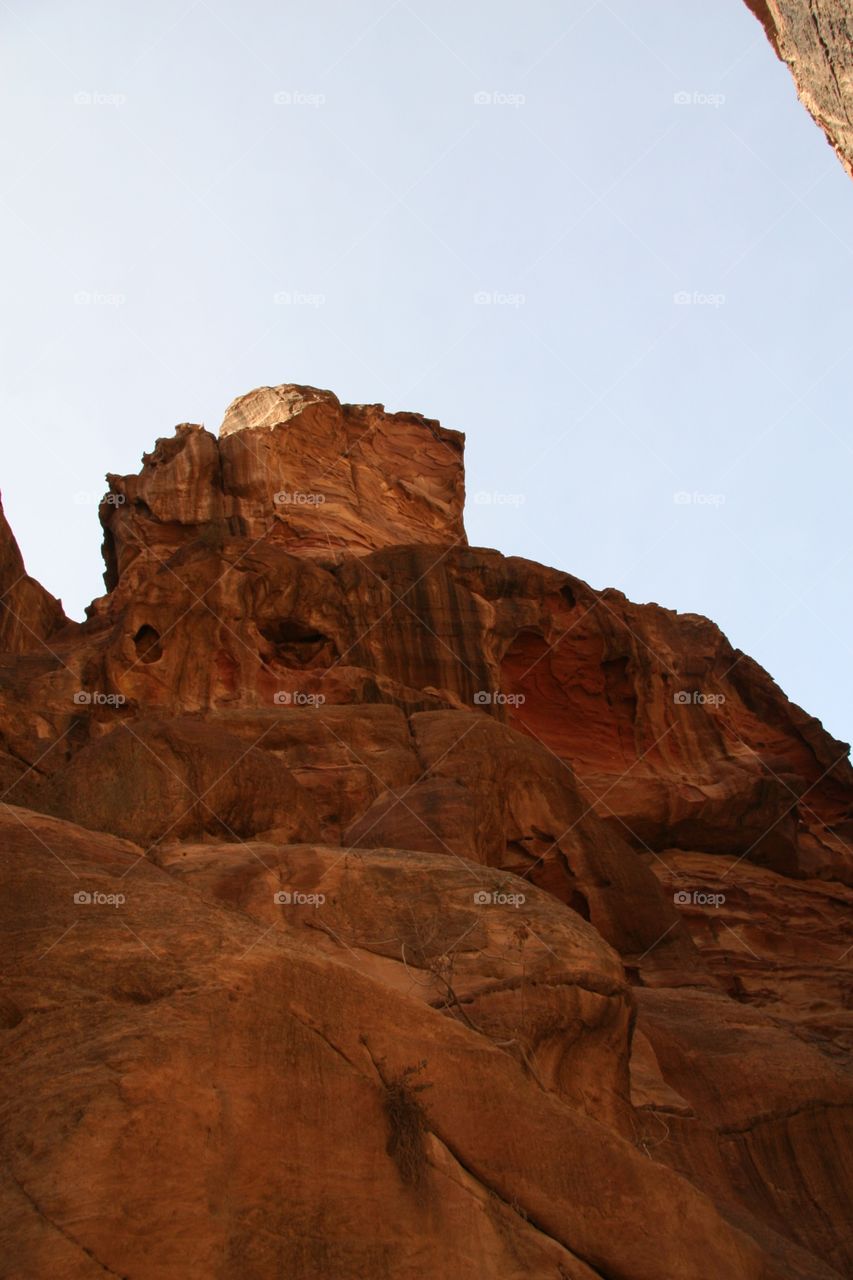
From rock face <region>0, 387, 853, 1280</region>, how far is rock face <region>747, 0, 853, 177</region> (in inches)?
285

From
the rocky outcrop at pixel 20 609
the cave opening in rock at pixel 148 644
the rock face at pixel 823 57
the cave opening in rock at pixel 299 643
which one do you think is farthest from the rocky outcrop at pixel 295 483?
the rock face at pixel 823 57

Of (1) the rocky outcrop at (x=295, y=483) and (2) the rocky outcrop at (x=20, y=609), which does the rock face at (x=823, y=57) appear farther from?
(1) the rocky outcrop at (x=295, y=483)

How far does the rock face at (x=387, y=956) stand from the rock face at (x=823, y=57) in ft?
23.8

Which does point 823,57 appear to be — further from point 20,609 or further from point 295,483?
point 295,483

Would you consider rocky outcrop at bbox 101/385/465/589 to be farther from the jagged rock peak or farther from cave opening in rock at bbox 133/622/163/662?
cave opening in rock at bbox 133/622/163/662

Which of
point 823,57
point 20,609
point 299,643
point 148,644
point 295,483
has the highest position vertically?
point 295,483

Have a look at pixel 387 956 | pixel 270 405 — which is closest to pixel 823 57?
pixel 387 956

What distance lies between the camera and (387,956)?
14.0 metres

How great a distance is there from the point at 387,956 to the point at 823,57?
361 inches

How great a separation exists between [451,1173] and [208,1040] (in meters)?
2.13

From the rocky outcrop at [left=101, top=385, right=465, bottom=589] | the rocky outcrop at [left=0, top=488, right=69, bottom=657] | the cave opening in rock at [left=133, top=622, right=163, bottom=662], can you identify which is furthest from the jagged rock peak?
the cave opening in rock at [left=133, top=622, right=163, bottom=662]

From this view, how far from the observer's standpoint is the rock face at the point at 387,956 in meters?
8.68

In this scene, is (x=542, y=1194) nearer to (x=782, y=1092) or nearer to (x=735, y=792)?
(x=782, y=1092)

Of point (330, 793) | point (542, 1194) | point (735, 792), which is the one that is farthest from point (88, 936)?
point (735, 792)
